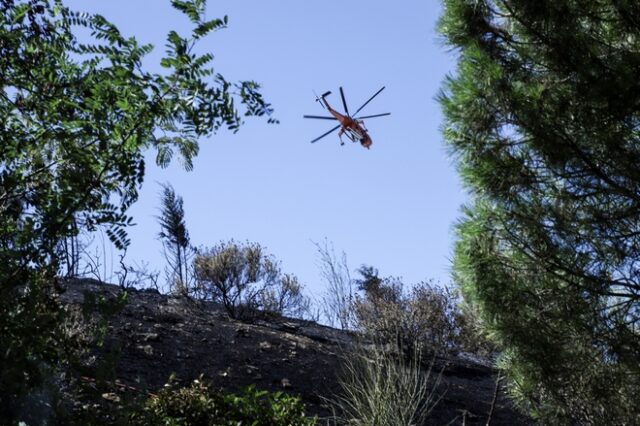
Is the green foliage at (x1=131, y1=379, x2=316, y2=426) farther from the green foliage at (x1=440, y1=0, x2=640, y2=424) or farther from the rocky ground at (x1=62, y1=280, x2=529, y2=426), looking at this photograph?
the green foliage at (x1=440, y1=0, x2=640, y2=424)

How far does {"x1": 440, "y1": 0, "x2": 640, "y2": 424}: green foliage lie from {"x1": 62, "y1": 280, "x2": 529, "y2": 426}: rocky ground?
1184 mm

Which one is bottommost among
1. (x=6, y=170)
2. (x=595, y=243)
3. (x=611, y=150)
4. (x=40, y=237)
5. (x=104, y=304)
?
(x=104, y=304)

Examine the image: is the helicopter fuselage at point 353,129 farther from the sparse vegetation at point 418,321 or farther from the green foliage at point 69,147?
the green foliage at point 69,147

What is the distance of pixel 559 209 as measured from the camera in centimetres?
789

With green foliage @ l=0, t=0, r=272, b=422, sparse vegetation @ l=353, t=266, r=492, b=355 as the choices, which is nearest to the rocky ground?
sparse vegetation @ l=353, t=266, r=492, b=355

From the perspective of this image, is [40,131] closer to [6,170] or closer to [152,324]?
[6,170]

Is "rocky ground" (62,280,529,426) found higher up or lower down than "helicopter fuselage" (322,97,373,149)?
lower down

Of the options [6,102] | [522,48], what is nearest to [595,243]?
[522,48]

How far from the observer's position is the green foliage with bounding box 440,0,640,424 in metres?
7.59

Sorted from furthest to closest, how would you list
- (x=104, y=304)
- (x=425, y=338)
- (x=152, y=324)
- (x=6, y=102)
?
(x=425, y=338) → (x=152, y=324) → (x=6, y=102) → (x=104, y=304)

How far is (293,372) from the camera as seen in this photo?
381 inches

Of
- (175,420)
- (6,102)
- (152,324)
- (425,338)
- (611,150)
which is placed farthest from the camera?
(425,338)

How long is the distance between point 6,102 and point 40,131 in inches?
12.0

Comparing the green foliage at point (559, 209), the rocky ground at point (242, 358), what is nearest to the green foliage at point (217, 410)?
the rocky ground at point (242, 358)
